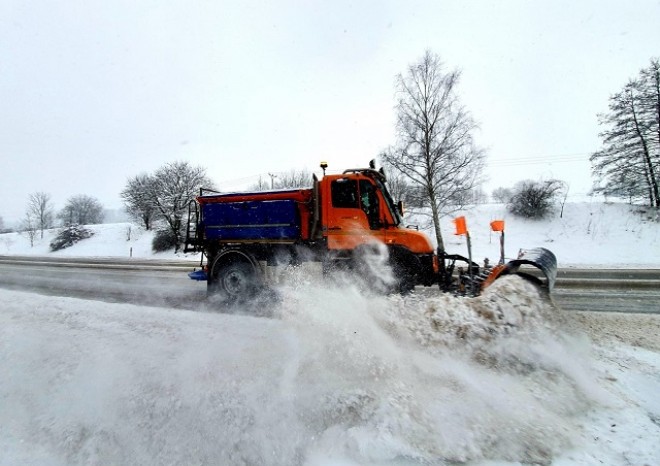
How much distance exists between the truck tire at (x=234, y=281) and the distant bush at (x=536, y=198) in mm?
20706

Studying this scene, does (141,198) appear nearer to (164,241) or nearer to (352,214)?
(164,241)

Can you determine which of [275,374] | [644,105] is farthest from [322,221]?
[644,105]

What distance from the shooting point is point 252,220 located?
6.72 meters

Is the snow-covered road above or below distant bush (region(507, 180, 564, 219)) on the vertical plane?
below

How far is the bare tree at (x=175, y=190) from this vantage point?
25098 mm

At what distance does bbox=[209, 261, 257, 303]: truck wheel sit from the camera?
6715mm

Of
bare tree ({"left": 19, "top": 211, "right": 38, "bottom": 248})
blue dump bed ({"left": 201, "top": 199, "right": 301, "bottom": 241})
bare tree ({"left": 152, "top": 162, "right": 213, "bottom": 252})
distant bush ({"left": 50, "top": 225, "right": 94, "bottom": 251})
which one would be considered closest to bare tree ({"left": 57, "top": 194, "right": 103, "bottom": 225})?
bare tree ({"left": 19, "top": 211, "right": 38, "bottom": 248})

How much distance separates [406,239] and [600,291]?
5048 millimetres

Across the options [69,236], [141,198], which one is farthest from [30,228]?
[141,198]

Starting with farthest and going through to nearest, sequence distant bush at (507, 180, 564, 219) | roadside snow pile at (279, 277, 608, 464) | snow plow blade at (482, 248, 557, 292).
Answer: distant bush at (507, 180, 564, 219) → snow plow blade at (482, 248, 557, 292) → roadside snow pile at (279, 277, 608, 464)

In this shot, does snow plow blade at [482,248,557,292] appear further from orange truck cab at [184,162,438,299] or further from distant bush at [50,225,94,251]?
distant bush at [50,225,94,251]

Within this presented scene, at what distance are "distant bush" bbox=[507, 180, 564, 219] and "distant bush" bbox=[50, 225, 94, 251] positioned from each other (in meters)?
40.6

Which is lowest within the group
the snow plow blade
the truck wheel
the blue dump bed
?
the truck wheel

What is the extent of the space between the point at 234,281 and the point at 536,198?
2121cm
